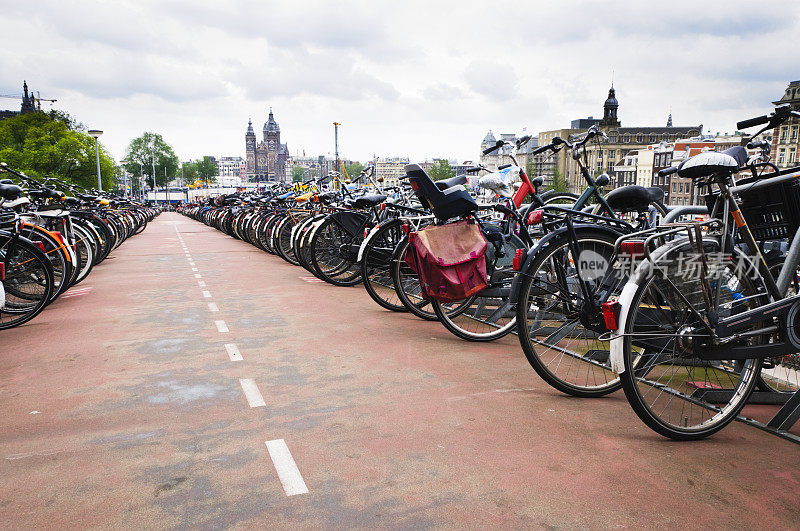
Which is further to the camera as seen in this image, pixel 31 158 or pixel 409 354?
pixel 31 158

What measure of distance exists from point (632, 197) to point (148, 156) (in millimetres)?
129493

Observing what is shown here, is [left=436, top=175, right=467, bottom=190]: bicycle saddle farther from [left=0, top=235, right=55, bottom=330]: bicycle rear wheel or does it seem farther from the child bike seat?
[left=0, top=235, right=55, bottom=330]: bicycle rear wheel

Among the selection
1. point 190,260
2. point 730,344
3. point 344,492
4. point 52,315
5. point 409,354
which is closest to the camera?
point 344,492

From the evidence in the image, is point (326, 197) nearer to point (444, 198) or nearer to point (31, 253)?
point (31, 253)

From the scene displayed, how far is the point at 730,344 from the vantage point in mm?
2844

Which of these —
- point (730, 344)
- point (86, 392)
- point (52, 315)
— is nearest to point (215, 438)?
point (86, 392)

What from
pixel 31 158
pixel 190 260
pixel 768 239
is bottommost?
pixel 190 260

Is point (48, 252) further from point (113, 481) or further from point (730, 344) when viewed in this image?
point (730, 344)

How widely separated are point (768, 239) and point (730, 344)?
2.25ft

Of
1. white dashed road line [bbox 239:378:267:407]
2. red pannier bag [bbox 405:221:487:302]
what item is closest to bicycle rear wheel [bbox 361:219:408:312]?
red pannier bag [bbox 405:221:487:302]

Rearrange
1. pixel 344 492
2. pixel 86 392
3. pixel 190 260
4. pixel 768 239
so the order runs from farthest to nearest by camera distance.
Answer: pixel 190 260 → pixel 86 392 → pixel 768 239 → pixel 344 492

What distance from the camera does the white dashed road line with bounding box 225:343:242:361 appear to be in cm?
434

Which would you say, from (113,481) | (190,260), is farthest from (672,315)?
(190,260)

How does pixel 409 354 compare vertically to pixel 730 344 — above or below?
below
